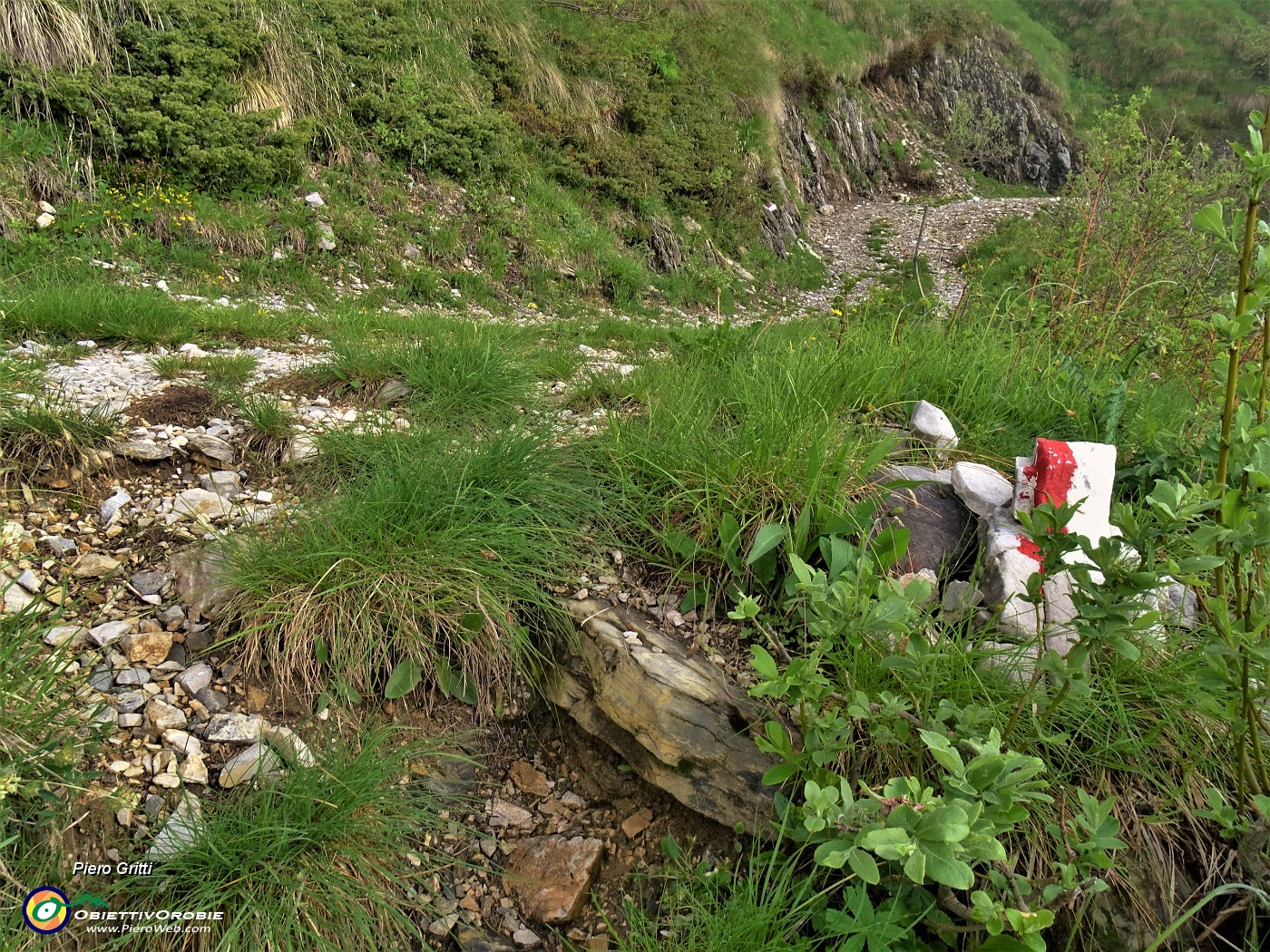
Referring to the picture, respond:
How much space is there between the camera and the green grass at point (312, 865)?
1763 mm

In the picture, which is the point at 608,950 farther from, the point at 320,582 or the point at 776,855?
the point at 320,582

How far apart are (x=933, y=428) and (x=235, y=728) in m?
3.11

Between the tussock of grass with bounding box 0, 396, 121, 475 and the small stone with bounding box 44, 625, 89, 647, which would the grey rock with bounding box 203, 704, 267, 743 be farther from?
the tussock of grass with bounding box 0, 396, 121, 475

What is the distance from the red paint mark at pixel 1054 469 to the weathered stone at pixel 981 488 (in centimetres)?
19

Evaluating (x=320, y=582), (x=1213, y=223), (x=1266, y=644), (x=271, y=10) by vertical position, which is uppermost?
(x=271, y=10)

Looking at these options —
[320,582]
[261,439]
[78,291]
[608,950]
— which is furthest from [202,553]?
[78,291]

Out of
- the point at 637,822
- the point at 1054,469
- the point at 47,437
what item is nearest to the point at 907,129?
the point at 1054,469

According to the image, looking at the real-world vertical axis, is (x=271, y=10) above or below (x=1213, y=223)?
above

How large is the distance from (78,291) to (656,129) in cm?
1222

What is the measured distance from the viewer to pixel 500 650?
8.66 feet

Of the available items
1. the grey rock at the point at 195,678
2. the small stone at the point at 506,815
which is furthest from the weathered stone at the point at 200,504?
the small stone at the point at 506,815

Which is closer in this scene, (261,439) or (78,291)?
(261,439)

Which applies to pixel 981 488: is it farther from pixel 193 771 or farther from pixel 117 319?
pixel 117 319

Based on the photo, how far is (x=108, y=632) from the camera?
7.77ft
